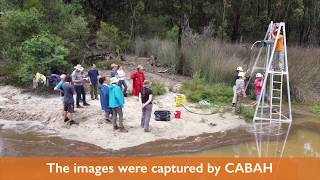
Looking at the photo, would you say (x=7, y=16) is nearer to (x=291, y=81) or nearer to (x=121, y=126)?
(x=121, y=126)

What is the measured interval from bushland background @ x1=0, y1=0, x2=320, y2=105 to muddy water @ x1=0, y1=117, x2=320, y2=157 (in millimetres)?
5491

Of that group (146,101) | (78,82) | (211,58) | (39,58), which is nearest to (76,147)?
(146,101)

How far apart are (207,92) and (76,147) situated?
7.07 m

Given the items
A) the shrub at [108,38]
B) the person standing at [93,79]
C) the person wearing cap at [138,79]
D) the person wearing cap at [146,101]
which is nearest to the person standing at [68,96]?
the person wearing cap at [146,101]

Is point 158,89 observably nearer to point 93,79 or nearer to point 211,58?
point 93,79

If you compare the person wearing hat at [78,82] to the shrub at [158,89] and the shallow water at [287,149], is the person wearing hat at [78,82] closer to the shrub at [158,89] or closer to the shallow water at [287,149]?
the shrub at [158,89]

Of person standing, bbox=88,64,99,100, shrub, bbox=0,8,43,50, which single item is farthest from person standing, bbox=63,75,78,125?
shrub, bbox=0,8,43,50

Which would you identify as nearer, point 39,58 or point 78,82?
point 78,82

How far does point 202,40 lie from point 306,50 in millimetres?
4930

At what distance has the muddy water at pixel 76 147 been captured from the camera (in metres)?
12.4

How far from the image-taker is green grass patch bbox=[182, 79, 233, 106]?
18125 mm

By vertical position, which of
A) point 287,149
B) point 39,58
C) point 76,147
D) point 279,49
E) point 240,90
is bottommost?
point 287,149

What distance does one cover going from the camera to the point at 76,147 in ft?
41.9

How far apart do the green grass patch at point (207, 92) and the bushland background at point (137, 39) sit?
130 centimetres
